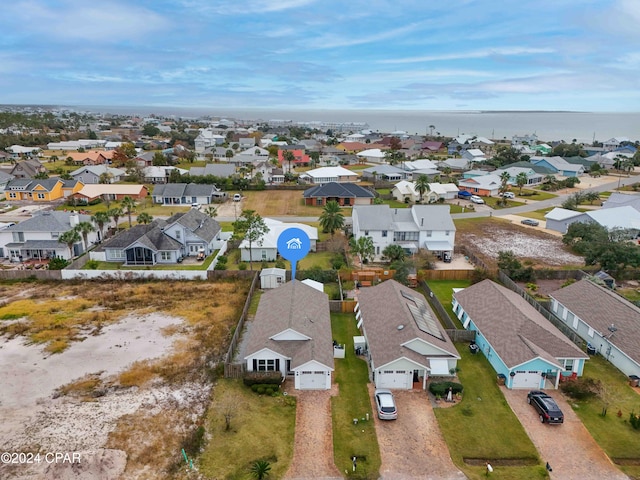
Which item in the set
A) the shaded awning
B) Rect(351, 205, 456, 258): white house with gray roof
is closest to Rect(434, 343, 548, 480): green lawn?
the shaded awning

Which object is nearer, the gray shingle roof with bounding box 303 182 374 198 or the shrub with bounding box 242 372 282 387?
the shrub with bounding box 242 372 282 387

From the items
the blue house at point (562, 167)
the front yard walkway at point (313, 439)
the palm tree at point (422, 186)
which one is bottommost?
the front yard walkway at point (313, 439)

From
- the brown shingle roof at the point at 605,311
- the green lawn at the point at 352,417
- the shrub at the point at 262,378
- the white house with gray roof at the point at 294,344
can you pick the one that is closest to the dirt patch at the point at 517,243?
the brown shingle roof at the point at 605,311

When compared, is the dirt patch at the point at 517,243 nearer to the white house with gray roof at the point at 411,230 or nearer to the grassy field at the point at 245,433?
the white house with gray roof at the point at 411,230

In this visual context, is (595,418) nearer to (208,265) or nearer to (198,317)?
(198,317)

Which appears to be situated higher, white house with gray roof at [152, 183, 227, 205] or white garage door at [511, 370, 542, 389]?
white house with gray roof at [152, 183, 227, 205]

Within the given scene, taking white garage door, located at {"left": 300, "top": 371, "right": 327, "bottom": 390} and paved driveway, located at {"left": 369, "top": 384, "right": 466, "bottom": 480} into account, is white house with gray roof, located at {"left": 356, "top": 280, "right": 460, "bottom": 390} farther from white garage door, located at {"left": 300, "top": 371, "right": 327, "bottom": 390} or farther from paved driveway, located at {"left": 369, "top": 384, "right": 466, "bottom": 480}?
white garage door, located at {"left": 300, "top": 371, "right": 327, "bottom": 390}
